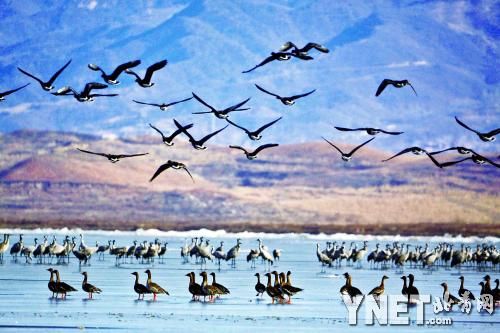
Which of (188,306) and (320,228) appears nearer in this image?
(188,306)

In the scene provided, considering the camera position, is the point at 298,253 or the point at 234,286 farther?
the point at 298,253

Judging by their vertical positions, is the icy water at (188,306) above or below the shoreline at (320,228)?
below

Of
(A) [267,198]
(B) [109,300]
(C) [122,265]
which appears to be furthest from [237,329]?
(A) [267,198]

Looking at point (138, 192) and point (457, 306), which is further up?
point (138, 192)

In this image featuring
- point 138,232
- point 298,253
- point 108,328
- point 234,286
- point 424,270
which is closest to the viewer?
point 108,328

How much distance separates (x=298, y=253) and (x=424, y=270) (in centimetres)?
1145

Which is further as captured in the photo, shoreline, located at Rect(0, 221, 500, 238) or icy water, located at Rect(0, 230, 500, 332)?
shoreline, located at Rect(0, 221, 500, 238)

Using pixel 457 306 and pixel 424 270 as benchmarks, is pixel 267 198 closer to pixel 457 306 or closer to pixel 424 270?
pixel 424 270

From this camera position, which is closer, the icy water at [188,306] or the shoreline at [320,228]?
the icy water at [188,306]

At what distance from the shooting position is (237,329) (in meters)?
22.8

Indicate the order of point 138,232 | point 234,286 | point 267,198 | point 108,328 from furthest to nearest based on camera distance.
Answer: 1. point 267,198
2. point 138,232
3. point 234,286
4. point 108,328

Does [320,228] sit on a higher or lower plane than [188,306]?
higher

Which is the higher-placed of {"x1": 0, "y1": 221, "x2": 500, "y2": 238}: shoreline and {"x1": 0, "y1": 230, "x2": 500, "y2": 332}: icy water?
{"x1": 0, "y1": 221, "x2": 500, "y2": 238}: shoreline

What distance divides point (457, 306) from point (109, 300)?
7.89m
